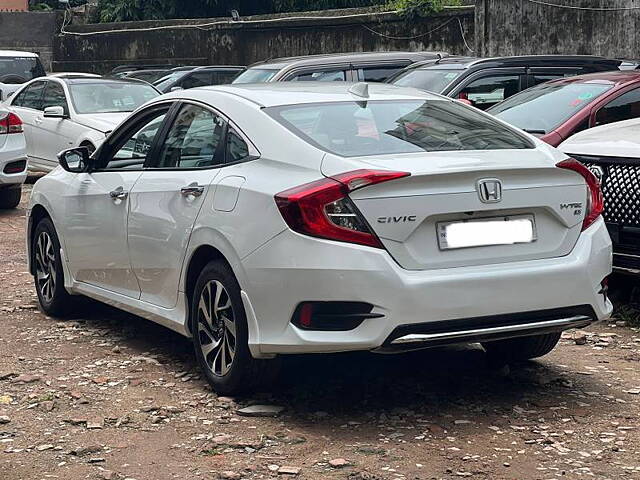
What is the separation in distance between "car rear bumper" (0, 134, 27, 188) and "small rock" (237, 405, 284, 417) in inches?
343

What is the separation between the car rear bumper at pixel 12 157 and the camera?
1377 cm

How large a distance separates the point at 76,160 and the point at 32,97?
34.3ft

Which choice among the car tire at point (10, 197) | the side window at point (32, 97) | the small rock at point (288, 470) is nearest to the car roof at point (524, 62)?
the car tire at point (10, 197)

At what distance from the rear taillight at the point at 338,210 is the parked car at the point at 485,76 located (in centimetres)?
762

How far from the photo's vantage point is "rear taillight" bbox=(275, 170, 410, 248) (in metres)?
5.22

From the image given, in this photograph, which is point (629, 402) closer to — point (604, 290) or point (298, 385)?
point (604, 290)

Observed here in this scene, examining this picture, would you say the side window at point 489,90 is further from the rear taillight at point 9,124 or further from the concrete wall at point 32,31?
the concrete wall at point 32,31

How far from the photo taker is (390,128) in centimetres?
594

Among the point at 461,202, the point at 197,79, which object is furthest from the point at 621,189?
the point at 197,79

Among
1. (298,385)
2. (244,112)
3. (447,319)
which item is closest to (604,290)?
(447,319)

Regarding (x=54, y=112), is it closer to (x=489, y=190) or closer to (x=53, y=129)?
(x=53, y=129)

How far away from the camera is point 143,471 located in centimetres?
491

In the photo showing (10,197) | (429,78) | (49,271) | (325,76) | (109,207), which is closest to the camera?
(109,207)

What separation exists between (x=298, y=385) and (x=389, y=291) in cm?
117
